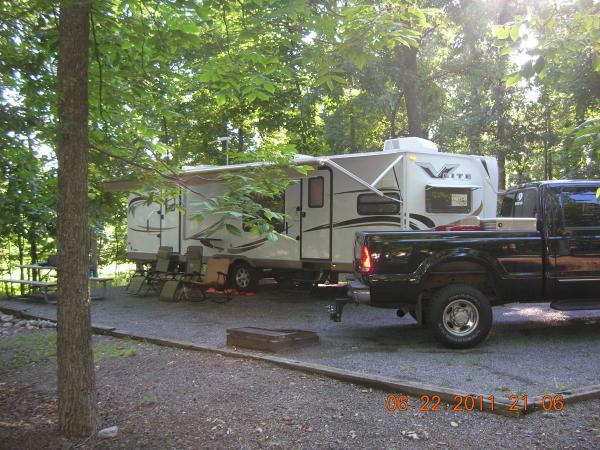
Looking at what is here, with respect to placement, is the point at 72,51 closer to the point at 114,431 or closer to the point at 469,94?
the point at 114,431

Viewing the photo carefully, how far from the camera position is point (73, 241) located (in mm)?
4172

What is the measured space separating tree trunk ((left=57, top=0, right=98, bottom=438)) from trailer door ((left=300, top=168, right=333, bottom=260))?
6.41 m

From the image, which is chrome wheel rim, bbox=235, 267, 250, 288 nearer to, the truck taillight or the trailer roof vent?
the trailer roof vent

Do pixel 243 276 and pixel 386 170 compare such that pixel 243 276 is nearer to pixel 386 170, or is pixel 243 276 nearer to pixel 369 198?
pixel 369 198

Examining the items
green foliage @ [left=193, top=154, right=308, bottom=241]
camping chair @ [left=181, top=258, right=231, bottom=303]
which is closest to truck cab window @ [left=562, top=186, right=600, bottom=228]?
green foliage @ [left=193, top=154, right=308, bottom=241]

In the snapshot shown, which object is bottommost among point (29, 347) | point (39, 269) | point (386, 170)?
point (29, 347)

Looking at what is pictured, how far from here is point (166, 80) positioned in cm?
612

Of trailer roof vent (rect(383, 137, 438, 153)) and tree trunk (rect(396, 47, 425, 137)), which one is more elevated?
tree trunk (rect(396, 47, 425, 137))

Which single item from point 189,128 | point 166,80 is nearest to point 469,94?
point 189,128

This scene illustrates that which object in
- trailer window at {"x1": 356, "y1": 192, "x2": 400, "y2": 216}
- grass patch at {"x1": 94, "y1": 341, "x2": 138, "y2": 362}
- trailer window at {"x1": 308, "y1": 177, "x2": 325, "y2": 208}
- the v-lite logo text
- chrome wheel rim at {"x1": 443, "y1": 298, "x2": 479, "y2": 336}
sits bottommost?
grass patch at {"x1": 94, "y1": 341, "x2": 138, "y2": 362}

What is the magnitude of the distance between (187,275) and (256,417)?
322 inches

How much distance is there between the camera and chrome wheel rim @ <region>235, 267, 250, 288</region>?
12.5 meters

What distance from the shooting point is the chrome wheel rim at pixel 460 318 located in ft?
21.7

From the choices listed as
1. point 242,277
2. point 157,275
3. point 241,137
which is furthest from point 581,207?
point 241,137
